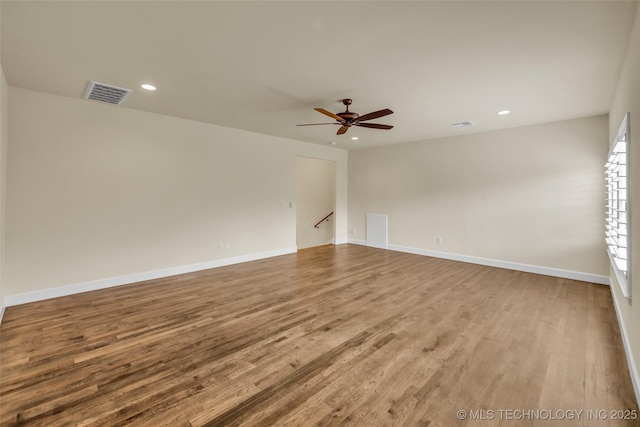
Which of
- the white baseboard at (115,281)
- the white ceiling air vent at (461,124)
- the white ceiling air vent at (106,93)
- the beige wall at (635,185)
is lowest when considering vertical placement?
the white baseboard at (115,281)

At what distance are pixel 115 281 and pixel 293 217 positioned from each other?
140 inches

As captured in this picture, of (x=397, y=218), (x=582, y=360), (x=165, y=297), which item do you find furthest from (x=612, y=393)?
(x=397, y=218)

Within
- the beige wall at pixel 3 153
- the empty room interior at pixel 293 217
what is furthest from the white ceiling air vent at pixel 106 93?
the beige wall at pixel 3 153

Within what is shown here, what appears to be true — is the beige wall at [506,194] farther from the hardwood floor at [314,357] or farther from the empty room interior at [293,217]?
the hardwood floor at [314,357]

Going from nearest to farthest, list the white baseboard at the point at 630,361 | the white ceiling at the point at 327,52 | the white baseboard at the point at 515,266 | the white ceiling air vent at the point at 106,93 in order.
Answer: the white baseboard at the point at 630,361 < the white ceiling at the point at 327,52 < the white ceiling air vent at the point at 106,93 < the white baseboard at the point at 515,266

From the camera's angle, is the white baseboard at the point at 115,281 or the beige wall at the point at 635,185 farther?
the white baseboard at the point at 115,281

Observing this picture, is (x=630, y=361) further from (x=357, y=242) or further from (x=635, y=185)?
(x=357, y=242)

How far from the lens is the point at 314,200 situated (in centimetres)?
864

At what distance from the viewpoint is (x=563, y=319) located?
10.4ft

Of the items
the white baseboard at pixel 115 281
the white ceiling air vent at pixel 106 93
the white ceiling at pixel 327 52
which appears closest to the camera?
the white ceiling at pixel 327 52

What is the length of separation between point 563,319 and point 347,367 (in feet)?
8.77

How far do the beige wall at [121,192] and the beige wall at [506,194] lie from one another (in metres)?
3.21

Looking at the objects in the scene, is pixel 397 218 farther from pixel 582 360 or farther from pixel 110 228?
pixel 110 228

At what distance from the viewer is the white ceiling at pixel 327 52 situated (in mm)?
2031
